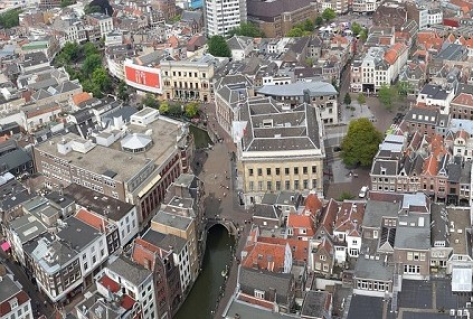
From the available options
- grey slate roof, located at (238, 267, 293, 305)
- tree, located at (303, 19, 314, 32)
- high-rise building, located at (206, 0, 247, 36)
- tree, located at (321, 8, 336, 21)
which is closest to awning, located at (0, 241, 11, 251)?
grey slate roof, located at (238, 267, 293, 305)

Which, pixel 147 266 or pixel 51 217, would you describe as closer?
pixel 147 266

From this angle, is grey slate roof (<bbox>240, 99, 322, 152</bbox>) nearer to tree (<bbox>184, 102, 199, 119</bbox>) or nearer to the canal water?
the canal water

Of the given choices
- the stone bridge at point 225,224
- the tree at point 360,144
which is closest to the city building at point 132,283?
the stone bridge at point 225,224

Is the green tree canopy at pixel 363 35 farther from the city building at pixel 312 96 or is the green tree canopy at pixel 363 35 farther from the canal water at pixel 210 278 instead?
the canal water at pixel 210 278

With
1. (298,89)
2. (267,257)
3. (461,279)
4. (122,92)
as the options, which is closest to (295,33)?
(122,92)

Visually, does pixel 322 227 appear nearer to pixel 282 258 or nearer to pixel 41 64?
pixel 282 258

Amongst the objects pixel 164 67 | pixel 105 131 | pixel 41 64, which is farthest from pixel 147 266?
pixel 41 64

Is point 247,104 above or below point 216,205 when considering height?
above
